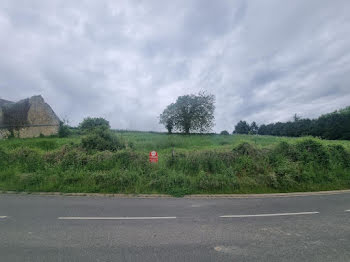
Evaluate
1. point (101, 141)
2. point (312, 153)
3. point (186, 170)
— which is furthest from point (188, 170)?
point (312, 153)

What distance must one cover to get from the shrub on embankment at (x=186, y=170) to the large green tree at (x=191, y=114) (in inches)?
1281

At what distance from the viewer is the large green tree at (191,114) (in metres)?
41.6

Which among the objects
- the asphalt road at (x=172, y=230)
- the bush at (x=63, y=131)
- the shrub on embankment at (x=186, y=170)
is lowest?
the asphalt road at (x=172, y=230)

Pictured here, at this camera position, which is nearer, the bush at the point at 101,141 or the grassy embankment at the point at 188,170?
the grassy embankment at the point at 188,170

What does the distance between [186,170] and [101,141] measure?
265 inches

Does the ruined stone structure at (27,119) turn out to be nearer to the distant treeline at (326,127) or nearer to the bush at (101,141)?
the bush at (101,141)

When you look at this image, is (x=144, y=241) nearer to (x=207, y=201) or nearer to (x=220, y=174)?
(x=207, y=201)

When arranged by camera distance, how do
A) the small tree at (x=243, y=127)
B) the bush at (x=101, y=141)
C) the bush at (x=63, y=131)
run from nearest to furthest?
the bush at (x=101, y=141), the bush at (x=63, y=131), the small tree at (x=243, y=127)

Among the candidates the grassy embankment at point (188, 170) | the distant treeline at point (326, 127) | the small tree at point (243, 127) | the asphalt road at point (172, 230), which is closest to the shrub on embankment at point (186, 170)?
the grassy embankment at point (188, 170)

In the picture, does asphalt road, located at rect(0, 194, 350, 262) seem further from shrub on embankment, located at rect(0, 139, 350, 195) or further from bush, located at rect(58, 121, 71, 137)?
bush, located at rect(58, 121, 71, 137)

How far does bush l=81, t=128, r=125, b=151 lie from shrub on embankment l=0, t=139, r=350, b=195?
632 millimetres

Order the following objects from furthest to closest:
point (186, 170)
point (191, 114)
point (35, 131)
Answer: point (191, 114) → point (35, 131) → point (186, 170)

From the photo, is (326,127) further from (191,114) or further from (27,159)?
(27,159)

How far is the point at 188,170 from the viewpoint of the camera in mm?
8109
